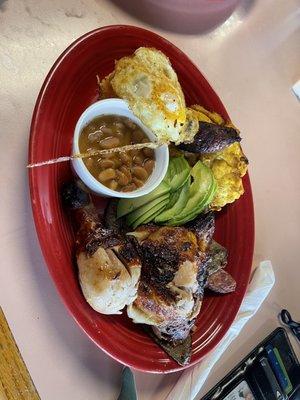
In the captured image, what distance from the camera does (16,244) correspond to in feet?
4.37

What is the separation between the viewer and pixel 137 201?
4.58 feet

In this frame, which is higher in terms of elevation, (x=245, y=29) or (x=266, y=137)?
(x=245, y=29)

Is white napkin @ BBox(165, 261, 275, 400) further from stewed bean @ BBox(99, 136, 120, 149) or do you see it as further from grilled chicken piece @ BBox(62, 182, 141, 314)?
stewed bean @ BBox(99, 136, 120, 149)

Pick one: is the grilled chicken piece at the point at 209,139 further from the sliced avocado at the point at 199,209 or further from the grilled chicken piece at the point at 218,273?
the grilled chicken piece at the point at 218,273

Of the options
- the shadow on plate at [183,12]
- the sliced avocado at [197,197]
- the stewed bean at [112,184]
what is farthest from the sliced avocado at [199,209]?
the shadow on plate at [183,12]

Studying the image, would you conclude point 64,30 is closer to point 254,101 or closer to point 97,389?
point 254,101

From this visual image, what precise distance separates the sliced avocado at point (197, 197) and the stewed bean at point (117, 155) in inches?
5.1

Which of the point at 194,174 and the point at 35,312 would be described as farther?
the point at 194,174

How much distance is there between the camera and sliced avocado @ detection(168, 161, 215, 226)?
1476 mm

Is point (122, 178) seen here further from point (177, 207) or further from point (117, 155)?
point (177, 207)

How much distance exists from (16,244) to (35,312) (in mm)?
169

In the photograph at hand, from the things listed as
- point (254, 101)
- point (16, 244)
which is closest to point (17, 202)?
point (16, 244)

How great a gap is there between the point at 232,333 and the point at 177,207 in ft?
1.69

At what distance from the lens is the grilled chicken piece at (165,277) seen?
1371mm
